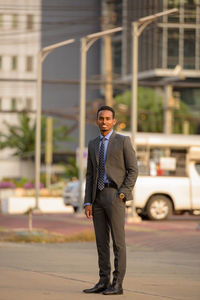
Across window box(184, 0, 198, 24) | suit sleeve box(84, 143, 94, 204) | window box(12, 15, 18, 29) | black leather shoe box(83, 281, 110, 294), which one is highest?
window box(12, 15, 18, 29)

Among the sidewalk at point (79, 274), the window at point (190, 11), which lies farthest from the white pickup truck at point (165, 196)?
the window at point (190, 11)

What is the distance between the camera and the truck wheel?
28844 millimetres

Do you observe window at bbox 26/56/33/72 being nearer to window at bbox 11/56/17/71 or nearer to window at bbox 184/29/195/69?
window at bbox 11/56/17/71

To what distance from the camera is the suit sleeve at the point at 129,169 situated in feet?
33.0

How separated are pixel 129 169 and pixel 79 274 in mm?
2815

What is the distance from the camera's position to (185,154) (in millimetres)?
30312

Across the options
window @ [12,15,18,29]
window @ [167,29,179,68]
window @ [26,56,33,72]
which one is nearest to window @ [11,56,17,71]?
window @ [26,56,33,72]

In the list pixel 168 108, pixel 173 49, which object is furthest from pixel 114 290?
pixel 173 49

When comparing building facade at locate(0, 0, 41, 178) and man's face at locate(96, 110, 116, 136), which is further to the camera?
building facade at locate(0, 0, 41, 178)

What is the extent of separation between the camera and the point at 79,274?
1254 cm

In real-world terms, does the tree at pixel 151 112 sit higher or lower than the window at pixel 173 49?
lower

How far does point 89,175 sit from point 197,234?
12.2m

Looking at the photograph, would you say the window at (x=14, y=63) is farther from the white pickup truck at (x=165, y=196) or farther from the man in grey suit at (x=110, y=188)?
the man in grey suit at (x=110, y=188)

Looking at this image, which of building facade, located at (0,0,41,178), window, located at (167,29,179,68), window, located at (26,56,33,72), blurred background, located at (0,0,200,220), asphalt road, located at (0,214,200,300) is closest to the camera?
asphalt road, located at (0,214,200,300)
